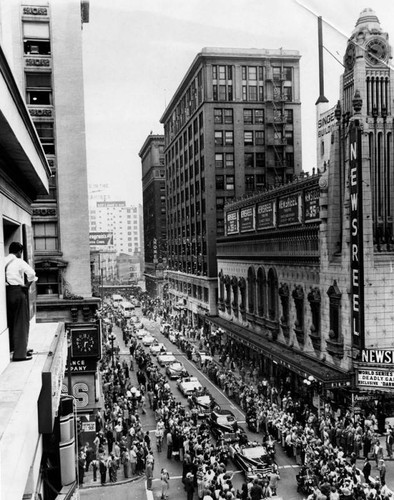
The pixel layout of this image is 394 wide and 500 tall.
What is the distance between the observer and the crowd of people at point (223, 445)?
20.8m

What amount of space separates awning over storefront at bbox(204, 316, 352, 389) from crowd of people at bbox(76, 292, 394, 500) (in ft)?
5.88

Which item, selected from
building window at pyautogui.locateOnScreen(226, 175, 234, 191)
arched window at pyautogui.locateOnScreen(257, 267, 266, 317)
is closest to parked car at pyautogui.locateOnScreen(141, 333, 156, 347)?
arched window at pyautogui.locateOnScreen(257, 267, 266, 317)

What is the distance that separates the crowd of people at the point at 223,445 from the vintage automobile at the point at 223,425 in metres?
0.63

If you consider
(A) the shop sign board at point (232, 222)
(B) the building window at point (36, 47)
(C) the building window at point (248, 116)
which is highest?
(C) the building window at point (248, 116)

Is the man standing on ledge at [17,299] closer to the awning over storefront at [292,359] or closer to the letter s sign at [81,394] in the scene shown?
the letter s sign at [81,394]

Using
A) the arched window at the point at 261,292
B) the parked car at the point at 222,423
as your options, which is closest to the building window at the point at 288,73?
the arched window at the point at 261,292

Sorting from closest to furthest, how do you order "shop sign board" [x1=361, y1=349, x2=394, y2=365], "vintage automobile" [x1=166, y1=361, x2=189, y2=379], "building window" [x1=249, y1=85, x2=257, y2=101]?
"shop sign board" [x1=361, y1=349, x2=394, y2=365], "vintage automobile" [x1=166, y1=361, x2=189, y2=379], "building window" [x1=249, y1=85, x2=257, y2=101]

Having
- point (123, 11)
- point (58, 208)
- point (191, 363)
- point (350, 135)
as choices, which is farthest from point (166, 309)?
point (123, 11)

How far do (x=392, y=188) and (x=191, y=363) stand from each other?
25.8 meters

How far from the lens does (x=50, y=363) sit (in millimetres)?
9219

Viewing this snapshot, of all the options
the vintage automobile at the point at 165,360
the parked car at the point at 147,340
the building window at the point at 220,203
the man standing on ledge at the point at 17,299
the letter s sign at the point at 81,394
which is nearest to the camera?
the man standing on ledge at the point at 17,299

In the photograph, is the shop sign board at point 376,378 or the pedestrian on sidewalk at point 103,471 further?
the shop sign board at point 376,378

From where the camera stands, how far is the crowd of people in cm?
2080

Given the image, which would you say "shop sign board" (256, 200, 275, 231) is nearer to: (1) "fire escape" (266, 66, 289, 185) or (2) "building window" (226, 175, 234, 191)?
(2) "building window" (226, 175, 234, 191)
